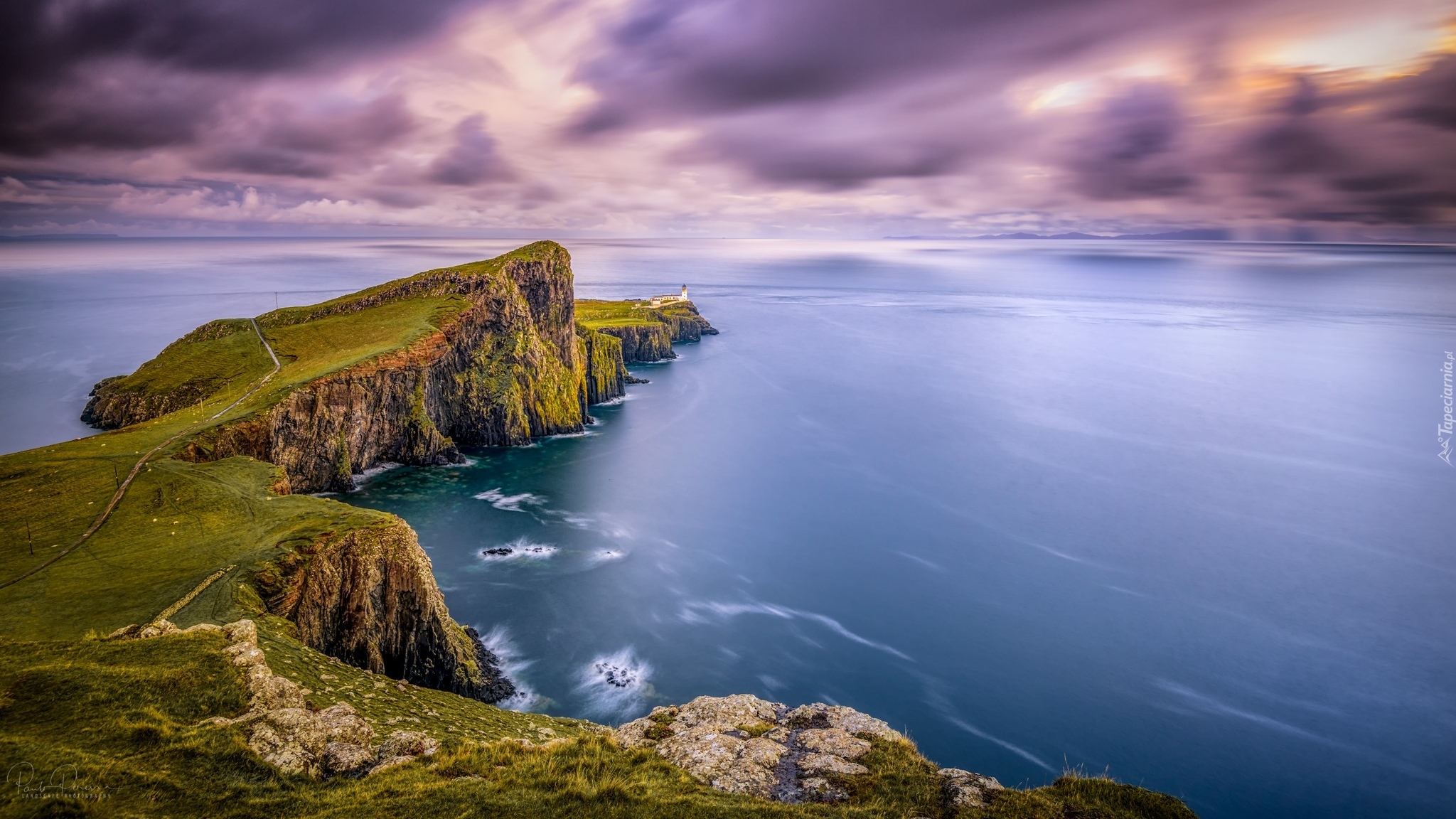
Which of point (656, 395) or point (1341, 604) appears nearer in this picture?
point (1341, 604)

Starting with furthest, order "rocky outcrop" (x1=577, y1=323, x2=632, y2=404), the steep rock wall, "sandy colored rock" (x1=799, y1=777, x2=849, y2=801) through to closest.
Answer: "rocky outcrop" (x1=577, y1=323, x2=632, y2=404) → the steep rock wall → "sandy colored rock" (x1=799, y1=777, x2=849, y2=801)

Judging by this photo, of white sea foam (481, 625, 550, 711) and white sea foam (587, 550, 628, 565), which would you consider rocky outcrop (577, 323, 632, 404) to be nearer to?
white sea foam (587, 550, 628, 565)

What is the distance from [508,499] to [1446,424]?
127928 mm

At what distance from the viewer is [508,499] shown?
2689 inches

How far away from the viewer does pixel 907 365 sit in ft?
468

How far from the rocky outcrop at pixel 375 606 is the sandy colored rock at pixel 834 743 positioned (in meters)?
22.2

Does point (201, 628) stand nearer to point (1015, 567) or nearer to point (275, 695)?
point (275, 695)

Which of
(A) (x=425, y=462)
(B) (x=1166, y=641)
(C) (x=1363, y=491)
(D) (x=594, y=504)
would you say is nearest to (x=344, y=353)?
(A) (x=425, y=462)

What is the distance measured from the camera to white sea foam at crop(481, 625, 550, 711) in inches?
1464

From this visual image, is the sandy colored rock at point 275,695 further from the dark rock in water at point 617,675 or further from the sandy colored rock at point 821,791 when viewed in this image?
the dark rock in water at point 617,675

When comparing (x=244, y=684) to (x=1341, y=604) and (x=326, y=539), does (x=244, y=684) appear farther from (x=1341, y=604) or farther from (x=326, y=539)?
(x=1341, y=604)

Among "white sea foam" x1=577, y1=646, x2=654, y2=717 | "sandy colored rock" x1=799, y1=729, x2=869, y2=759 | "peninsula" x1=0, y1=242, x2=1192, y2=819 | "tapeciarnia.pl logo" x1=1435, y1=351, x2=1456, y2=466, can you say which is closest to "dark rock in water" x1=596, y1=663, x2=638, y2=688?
"white sea foam" x1=577, y1=646, x2=654, y2=717

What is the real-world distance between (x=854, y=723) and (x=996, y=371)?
→ 409 feet

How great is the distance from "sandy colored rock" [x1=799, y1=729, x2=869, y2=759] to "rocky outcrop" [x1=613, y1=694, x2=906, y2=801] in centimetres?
2
